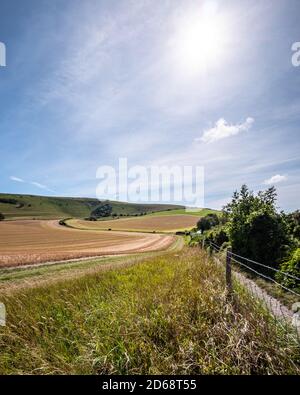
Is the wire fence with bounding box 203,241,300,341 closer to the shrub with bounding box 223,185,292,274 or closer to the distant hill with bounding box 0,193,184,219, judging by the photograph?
the shrub with bounding box 223,185,292,274

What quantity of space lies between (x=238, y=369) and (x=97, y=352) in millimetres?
1959

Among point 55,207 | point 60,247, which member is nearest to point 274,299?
point 60,247

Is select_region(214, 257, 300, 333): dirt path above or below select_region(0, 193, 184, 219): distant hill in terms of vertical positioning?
below

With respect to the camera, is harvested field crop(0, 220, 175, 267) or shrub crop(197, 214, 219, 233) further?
shrub crop(197, 214, 219, 233)

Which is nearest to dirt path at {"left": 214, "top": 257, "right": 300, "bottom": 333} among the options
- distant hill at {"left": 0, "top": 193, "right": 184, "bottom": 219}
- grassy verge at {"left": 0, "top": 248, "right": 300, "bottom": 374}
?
grassy verge at {"left": 0, "top": 248, "right": 300, "bottom": 374}

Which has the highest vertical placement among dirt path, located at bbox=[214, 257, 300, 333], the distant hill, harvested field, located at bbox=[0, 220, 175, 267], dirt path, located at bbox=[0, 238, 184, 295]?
the distant hill

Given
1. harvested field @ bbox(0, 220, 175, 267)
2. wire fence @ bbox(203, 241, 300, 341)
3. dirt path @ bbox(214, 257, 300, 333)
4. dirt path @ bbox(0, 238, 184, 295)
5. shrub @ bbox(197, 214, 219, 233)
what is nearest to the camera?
wire fence @ bbox(203, 241, 300, 341)

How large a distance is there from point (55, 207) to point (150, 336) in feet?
→ 550

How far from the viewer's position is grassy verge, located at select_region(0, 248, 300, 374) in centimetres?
315

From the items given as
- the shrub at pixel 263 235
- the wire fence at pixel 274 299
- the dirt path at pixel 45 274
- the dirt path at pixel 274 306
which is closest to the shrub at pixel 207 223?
the dirt path at pixel 45 274

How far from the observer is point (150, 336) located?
12.3 feet

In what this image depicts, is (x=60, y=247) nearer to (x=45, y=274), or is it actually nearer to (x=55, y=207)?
(x=45, y=274)

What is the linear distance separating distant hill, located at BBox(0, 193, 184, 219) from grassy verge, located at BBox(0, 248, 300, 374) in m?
126
